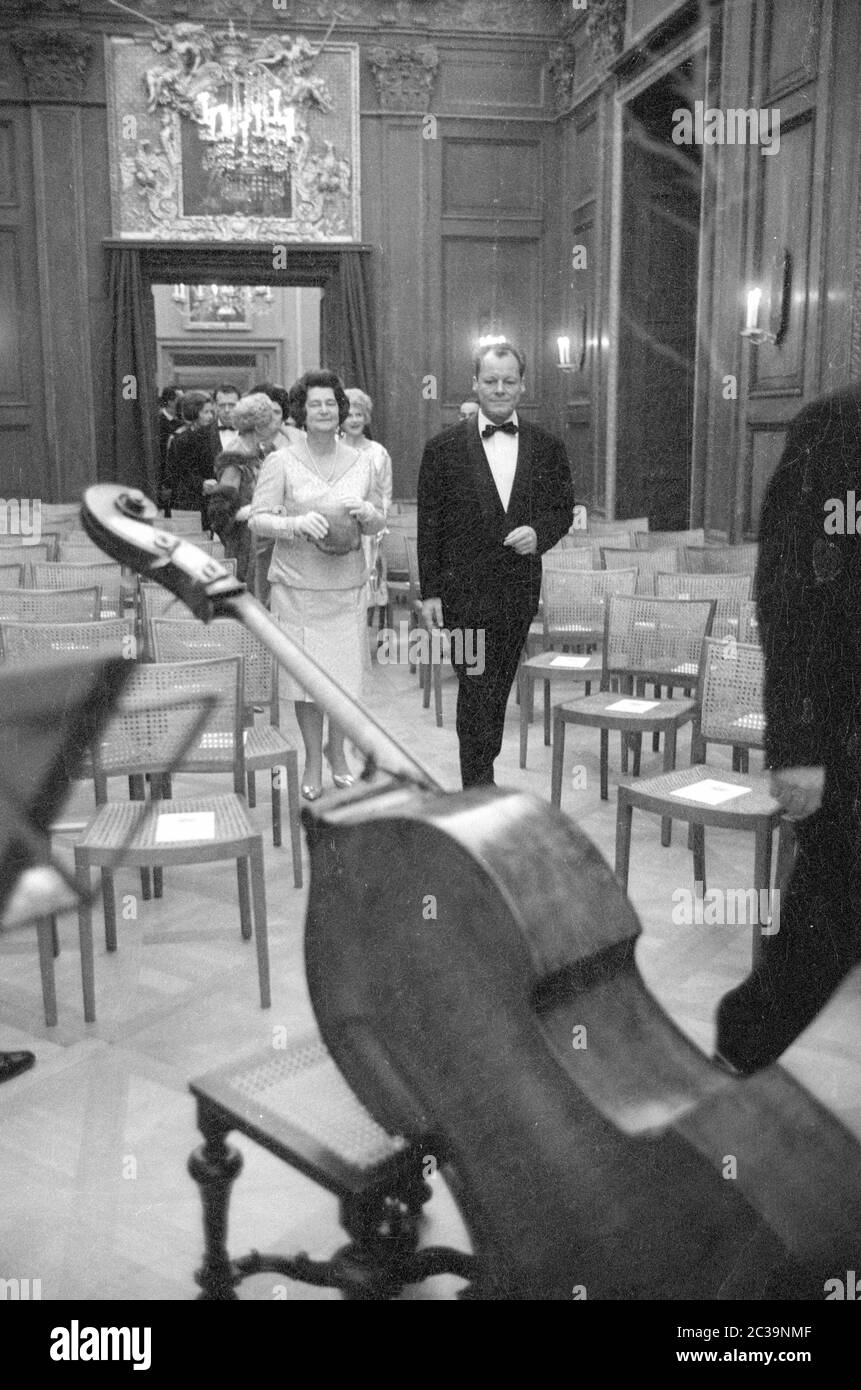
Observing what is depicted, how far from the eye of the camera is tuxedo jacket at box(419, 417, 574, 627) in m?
3.87

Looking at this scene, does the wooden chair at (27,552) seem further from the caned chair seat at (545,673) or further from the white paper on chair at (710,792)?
the white paper on chair at (710,792)

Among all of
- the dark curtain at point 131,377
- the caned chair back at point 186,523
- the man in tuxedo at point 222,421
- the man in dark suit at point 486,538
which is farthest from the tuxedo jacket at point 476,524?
the dark curtain at point 131,377

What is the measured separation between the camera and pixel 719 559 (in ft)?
21.9

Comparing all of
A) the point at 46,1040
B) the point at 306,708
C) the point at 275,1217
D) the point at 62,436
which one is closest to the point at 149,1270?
the point at 275,1217

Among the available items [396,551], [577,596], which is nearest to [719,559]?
[577,596]

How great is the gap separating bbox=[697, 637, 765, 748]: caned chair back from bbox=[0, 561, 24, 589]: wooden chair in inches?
139

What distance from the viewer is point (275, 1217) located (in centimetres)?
223

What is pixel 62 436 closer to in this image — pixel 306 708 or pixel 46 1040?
pixel 306 708

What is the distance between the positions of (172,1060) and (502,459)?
7.16ft

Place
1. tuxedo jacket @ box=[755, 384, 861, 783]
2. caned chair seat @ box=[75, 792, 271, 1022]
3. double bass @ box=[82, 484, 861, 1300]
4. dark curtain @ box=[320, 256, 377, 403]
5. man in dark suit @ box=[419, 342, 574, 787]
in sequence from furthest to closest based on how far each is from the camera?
dark curtain @ box=[320, 256, 377, 403], man in dark suit @ box=[419, 342, 574, 787], caned chair seat @ box=[75, 792, 271, 1022], tuxedo jacket @ box=[755, 384, 861, 783], double bass @ box=[82, 484, 861, 1300]

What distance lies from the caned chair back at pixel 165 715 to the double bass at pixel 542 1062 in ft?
7.59

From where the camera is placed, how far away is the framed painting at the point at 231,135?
34.7ft

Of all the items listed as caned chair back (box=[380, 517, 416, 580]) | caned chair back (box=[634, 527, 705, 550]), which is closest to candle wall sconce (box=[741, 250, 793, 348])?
caned chair back (box=[634, 527, 705, 550])

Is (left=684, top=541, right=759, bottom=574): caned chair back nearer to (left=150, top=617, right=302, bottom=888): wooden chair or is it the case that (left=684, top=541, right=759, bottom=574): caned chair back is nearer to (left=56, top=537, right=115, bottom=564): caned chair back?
(left=150, top=617, right=302, bottom=888): wooden chair
